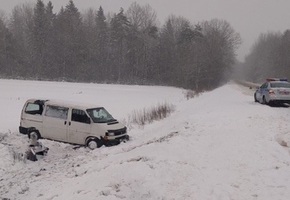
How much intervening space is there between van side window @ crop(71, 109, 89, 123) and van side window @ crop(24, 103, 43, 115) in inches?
68.5

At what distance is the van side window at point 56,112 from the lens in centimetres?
1280

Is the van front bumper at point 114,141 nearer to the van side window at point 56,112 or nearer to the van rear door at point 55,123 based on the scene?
the van rear door at point 55,123

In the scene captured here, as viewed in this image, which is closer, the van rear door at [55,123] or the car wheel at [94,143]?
the car wheel at [94,143]

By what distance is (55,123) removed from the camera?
12750mm

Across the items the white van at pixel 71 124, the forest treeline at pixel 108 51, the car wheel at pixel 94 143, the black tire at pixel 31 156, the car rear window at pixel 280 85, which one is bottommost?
the black tire at pixel 31 156

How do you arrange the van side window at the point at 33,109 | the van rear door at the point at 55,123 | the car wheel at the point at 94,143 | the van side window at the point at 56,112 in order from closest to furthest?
the car wheel at the point at 94,143 → the van rear door at the point at 55,123 → the van side window at the point at 56,112 → the van side window at the point at 33,109

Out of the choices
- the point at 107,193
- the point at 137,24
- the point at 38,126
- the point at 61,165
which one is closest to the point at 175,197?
the point at 107,193

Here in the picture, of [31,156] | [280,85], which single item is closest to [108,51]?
[280,85]

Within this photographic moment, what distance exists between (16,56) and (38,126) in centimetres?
6281

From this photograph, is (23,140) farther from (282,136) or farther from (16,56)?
(16,56)

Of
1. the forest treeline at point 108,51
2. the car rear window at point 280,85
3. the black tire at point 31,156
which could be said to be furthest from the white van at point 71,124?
the forest treeline at point 108,51

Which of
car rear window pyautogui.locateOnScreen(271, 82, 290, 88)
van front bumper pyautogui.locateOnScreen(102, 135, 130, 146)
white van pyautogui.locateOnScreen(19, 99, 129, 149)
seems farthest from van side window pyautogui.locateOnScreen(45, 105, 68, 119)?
car rear window pyautogui.locateOnScreen(271, 82, 290, 88)

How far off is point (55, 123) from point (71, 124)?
2.63 feet

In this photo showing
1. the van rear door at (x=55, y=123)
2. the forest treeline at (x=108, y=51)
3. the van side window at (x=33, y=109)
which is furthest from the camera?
the forest treeline at (x=108, y=51)
